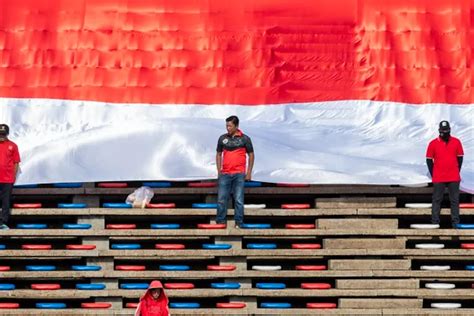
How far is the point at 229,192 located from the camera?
17578 millimetres

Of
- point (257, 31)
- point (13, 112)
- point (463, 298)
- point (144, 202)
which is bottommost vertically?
point (463, 298)

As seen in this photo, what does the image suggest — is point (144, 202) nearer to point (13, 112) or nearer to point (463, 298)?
point (13, 112)

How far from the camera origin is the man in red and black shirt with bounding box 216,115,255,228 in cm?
1750

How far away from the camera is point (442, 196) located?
1772 centimetres

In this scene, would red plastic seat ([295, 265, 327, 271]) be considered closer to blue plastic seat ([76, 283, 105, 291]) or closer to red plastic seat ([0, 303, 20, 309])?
blue plastic seat ([76, 283, 105, 291])

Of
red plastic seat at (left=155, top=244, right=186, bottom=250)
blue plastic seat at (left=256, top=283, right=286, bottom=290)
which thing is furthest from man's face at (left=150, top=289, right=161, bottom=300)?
blue plastic seat at (left=256, top=283, right=286, bottom=290)

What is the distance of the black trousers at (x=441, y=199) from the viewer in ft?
57.9

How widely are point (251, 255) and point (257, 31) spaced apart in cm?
353

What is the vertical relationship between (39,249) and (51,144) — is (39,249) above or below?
below

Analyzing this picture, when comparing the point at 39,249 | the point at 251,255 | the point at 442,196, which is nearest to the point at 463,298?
the point at 442,196

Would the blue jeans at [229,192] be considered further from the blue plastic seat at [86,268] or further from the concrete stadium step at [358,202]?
the blue plastic seat at [86,268]

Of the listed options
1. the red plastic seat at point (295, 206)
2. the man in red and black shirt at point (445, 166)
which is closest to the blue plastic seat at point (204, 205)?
the red plastic seat at point (295, 206)

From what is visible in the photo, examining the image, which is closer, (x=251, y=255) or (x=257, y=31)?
(x=251, y=255)

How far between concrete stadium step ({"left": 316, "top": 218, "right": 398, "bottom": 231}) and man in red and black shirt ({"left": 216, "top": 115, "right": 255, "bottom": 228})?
123cm
